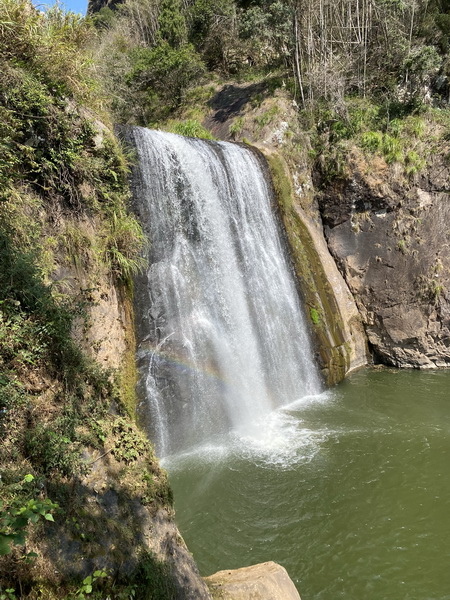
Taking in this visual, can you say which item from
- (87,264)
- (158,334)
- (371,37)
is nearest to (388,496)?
(158,334)

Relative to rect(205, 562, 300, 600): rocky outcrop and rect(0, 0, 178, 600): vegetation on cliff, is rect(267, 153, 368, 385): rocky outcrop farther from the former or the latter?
rect(205, 562, 300, 600): rocky outcrop

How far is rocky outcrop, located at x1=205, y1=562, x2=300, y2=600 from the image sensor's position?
3705 millimetres

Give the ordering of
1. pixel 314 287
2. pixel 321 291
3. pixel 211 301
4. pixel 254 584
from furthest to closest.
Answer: pixel 321 291 → pixel 314 287 → pixel 211 301 → pixel 254 584

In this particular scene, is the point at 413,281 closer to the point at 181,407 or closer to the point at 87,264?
the point at 181,407

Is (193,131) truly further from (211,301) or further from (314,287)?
(211,301)

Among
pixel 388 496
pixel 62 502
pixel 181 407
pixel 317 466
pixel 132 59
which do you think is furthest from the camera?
pixel 132 59

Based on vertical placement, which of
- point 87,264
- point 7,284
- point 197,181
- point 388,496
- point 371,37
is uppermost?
point 371,37

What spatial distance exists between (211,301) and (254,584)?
575cm

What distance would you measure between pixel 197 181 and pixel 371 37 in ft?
35.5

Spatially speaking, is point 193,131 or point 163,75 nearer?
point 193,131

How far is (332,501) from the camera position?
19.2ft

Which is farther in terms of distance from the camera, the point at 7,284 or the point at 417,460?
the point at 417,460

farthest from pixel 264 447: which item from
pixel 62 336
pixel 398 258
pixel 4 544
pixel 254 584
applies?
pixel 398 258

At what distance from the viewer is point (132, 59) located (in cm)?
1944
